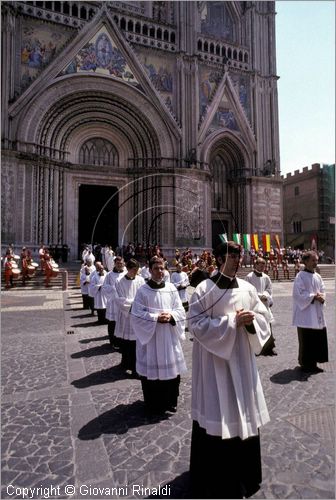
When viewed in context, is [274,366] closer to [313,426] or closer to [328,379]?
[328,379]

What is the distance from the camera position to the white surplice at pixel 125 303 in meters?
6.04

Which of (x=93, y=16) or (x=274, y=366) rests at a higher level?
(x=93, y=16)

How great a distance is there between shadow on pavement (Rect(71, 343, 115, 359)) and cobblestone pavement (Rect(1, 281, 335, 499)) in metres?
0.04

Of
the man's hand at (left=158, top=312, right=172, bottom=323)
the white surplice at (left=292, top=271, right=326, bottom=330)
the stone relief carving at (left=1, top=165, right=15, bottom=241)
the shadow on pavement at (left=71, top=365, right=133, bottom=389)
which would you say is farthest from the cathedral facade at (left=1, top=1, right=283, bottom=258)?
the man's hand at (left=158, top=312, right=172, bottom=323)

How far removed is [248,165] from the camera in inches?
1149

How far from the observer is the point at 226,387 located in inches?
117

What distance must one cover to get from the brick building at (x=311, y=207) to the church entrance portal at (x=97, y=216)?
974 inches

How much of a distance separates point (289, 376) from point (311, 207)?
40.3 meters

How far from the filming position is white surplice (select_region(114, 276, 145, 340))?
6.04 meters

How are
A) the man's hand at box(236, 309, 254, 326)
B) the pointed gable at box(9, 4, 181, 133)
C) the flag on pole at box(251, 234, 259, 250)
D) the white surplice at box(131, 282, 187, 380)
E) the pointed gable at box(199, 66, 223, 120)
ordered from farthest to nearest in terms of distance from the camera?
the pointed gable at box(199, 66, 223, 120) → the flag on pole at box(251, 234, 259, 250) → the pointed gable at box(9, 4, 181, 133) → the white surplice at box(131, 282, 187, 380) → the man's hand at box(236, 309, 254, 326)

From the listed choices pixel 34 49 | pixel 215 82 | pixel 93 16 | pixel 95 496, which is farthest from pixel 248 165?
pixel 95 496

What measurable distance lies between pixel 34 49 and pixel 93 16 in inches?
200

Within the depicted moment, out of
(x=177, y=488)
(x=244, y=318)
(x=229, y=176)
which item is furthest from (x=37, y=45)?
(x=177, y=488)

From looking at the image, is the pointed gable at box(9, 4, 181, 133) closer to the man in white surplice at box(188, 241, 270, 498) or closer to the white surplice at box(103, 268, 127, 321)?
the white surplice at box(103, 268, 127, 321)
